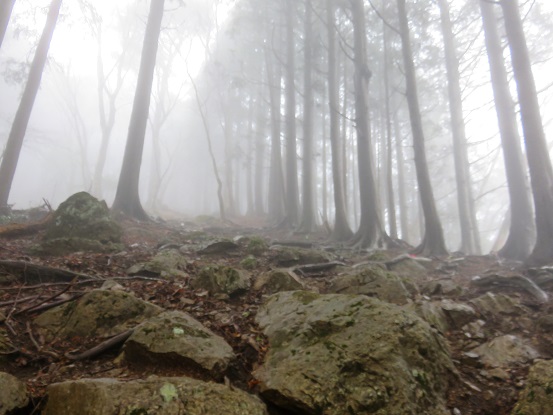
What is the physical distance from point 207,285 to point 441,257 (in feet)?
21.4

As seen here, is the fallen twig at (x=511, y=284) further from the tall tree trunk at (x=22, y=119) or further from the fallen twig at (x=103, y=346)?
the tall tree trunk at (x=22, y=119)

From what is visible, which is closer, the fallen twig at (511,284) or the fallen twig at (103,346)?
the fallen twig at (103,346)

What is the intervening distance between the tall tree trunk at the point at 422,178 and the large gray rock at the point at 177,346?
24.4 ft

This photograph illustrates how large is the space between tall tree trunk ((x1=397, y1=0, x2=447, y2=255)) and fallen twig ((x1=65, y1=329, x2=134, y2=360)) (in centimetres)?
773

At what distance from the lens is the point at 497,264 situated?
7.81m

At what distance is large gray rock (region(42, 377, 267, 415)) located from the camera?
1.66 meters

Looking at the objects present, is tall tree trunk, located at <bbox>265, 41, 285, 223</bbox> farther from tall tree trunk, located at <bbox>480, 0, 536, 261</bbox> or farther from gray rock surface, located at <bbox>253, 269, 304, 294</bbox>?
gray rock surface, located at <bbox>253, 269, 304, 294</bbox>

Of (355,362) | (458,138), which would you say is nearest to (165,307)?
(355,362)

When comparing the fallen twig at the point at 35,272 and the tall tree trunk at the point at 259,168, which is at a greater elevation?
the tall tree trunk at the point at 259,168

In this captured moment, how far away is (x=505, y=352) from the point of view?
2.77 meters

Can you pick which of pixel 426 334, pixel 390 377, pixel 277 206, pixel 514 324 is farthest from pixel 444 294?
pixel 277 206

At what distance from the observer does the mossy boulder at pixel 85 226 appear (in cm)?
593

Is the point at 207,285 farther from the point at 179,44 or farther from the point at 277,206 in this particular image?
the point at 179,44

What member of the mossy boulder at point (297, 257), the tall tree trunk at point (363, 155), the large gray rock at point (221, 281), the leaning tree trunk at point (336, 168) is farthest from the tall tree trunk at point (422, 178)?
the large gray rock at point (221, 281)
